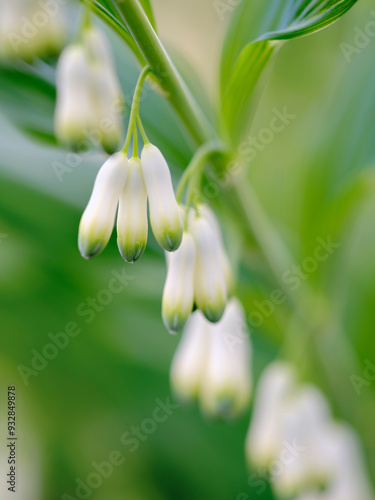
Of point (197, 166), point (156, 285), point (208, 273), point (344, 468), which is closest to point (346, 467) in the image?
point (344, 468)

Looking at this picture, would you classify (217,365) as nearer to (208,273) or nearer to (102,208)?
(208,273)

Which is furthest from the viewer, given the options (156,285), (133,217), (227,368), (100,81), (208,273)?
(156,285)

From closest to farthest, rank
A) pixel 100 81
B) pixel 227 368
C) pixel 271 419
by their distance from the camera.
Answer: pixel 100 81
pixel 227 368
pixel 271 419

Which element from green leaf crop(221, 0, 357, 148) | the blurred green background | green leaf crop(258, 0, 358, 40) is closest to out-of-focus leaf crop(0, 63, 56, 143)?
the blurred green background

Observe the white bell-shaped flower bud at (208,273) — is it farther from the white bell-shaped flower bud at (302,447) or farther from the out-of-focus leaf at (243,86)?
the white bell-shaped flower bud at (302,447)

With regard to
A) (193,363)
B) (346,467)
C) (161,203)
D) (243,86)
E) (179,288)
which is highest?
(243,86)

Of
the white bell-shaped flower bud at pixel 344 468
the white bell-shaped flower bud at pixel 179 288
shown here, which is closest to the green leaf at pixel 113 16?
the white bell-shaped flower bud at pixel 179 288

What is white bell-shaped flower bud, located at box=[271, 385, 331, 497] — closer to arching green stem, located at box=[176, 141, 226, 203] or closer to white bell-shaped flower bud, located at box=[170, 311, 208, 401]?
white bell-shaped flower bud, located at box=[170, 311, 208, 401]

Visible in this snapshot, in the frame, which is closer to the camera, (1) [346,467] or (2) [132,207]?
(2) [132,207]
